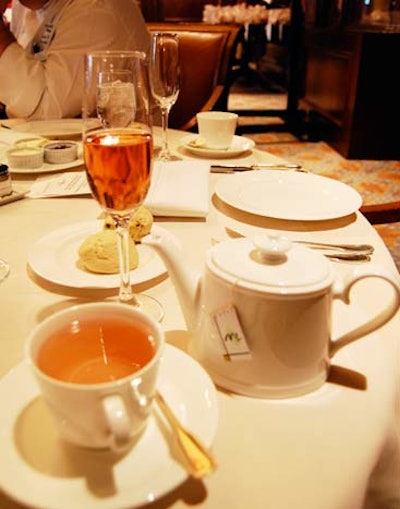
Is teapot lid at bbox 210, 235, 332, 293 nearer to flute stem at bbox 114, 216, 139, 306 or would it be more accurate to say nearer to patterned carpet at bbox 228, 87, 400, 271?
flute stem at bbox 114, 216, 139, 306

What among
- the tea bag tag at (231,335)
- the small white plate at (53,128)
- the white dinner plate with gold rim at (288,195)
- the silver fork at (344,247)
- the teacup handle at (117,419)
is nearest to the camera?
the teacup handle at (117,419)

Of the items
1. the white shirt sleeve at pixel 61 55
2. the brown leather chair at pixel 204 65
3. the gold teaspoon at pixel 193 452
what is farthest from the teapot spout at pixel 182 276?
the brown leather chair at pixel 204 65

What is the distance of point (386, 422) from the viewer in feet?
1.56

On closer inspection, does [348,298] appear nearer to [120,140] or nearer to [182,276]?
[182,276]

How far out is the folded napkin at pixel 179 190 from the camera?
91 cm

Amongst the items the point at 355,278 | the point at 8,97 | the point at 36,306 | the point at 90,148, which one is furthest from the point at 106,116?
the point at 8,97

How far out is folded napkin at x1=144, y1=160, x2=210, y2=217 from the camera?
906 millimetres

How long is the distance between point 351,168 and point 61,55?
259 centimetres

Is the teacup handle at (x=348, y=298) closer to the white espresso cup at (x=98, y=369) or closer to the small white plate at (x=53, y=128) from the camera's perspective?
the white espresso cup at (x=98, y=369)

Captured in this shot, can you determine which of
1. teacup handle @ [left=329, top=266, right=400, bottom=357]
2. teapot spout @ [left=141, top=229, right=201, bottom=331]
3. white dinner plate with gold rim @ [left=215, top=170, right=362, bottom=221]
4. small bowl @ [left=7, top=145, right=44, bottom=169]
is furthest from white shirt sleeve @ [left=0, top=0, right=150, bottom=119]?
teacup handle @ [left=329, top=266, right=400, bottom=357]

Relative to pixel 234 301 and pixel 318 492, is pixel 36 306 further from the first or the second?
pixel 318 492

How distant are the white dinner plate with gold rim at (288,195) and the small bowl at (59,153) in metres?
0.39

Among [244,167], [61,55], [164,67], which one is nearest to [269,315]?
[244,167]

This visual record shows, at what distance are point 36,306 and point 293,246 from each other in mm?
329
